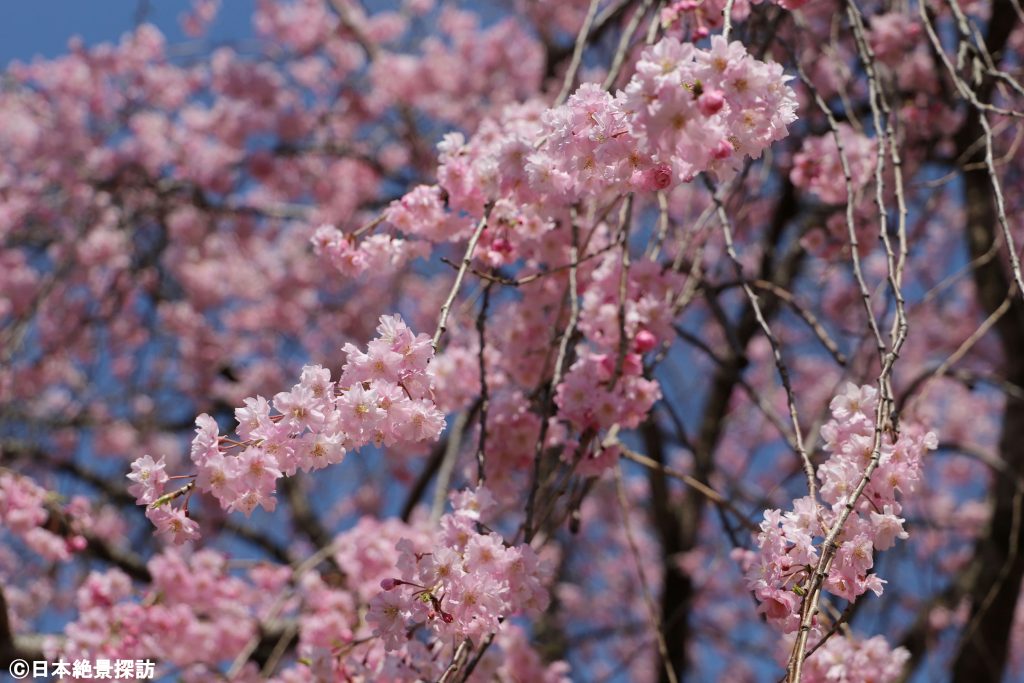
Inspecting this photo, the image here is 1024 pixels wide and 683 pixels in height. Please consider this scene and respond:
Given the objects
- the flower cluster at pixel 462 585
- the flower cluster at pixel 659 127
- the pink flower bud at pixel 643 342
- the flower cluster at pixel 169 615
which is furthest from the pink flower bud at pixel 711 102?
the flower cluster at pixel 169 615

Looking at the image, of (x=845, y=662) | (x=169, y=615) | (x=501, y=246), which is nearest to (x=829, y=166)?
(x=501, y=246)

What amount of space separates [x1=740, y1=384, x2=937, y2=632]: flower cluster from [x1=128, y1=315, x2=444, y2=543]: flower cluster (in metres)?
0.50

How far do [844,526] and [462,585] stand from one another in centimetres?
54

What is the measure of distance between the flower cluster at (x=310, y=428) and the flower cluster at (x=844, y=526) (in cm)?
50

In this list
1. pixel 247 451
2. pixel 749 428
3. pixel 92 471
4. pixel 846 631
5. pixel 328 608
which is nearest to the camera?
pixel 247 451

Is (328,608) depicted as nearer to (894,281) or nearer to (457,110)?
(894,281)

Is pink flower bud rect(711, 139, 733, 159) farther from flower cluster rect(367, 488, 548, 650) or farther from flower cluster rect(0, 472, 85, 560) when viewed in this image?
flower cluster rect(0, 472, 85, 560)

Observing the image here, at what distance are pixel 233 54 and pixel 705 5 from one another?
16.7 ft

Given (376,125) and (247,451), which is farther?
(376,125)

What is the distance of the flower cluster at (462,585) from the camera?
4.92 ft

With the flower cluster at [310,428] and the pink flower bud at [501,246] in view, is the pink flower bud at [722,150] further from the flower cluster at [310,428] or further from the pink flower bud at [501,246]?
the pink flower bud at [501,246]

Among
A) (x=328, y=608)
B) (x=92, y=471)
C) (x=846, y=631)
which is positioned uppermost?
(x=92, y=471)

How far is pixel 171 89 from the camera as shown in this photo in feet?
20.9

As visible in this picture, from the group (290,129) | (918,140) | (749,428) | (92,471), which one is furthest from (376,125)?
(918,140)
